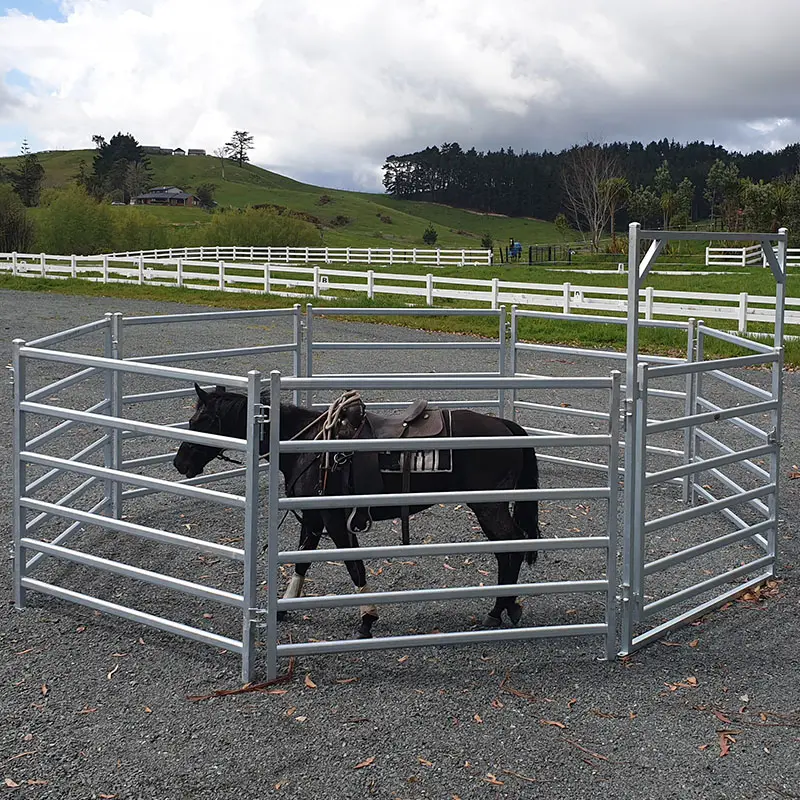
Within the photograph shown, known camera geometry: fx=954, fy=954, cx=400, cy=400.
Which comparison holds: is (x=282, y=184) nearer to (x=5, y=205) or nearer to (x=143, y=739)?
(x=5, y=205)

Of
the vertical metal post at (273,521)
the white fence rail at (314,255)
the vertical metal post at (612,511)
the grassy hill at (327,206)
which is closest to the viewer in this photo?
the vertical metal post at (273,521)

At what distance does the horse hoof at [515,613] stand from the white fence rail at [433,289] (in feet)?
44.9

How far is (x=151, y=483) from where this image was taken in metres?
5.05

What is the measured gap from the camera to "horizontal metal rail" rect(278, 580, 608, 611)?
4676 mm

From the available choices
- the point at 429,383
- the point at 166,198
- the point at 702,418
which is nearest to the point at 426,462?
the point at 429,383

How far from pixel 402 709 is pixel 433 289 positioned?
751 inches

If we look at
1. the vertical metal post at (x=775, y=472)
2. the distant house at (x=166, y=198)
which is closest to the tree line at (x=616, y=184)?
the distant house at (x=166, y=198)

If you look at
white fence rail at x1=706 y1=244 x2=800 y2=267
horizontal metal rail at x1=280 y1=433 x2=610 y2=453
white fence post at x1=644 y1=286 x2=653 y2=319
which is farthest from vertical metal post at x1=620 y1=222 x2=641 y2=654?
white fence rail at x1=706 y1=244 x2=800 y2=267

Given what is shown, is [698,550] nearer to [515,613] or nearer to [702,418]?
[702,418]

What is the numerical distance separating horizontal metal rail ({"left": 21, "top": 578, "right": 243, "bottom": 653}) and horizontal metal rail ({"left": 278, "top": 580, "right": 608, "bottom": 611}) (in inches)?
15.5

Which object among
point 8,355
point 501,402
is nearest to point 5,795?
point 501,402

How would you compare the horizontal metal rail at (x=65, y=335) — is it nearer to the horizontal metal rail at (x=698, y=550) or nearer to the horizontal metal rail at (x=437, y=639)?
the horizontal metal rail at (x=437, y=639)

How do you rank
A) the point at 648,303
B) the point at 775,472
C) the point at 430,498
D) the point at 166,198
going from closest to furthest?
the point at 430,498, the point at 775,472, the point at 648,303, the point at 166,198

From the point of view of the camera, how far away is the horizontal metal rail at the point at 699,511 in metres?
5.04
